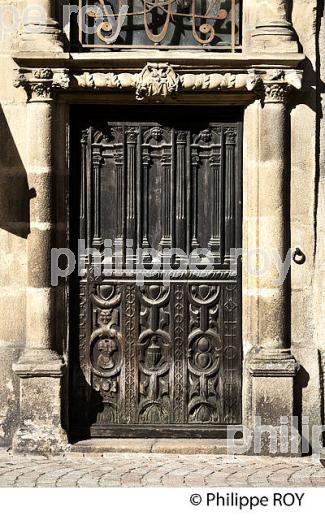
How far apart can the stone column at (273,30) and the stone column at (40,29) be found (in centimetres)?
161

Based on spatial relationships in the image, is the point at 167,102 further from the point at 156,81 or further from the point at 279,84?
the point at 279,84

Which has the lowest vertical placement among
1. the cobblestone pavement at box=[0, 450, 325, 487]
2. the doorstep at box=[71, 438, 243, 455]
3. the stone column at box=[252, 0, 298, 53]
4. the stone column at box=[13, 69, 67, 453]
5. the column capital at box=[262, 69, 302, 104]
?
the cobblestone pavement at box=[0, 450, 325, 487]

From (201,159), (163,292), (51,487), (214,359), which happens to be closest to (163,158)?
(201,159)

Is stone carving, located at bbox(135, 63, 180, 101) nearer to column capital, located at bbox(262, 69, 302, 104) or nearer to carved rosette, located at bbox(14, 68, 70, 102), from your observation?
carved rosette, located at bbox(14, 68, 70, 102)

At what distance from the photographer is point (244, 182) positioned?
9359 millimetres

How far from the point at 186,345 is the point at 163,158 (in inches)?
62.4

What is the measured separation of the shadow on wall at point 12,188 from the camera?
30.3 ft

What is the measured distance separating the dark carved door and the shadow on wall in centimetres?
43

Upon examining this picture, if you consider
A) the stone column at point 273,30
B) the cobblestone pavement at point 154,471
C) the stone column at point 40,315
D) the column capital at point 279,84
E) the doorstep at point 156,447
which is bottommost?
the cobblestone pavement at point 154,471

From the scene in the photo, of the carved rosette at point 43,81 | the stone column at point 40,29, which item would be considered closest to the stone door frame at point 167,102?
the carved rosette at point 43,81

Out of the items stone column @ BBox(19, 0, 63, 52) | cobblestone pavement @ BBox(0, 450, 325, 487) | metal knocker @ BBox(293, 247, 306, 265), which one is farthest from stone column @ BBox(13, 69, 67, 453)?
metal knocker @ BBox(293, 247, 306, 265)

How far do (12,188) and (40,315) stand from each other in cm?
107

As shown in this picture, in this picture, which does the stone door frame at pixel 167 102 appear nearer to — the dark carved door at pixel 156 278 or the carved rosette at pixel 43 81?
the carved rosette at pixel 43 81

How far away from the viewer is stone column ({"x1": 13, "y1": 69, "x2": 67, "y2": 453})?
9.12 metres
